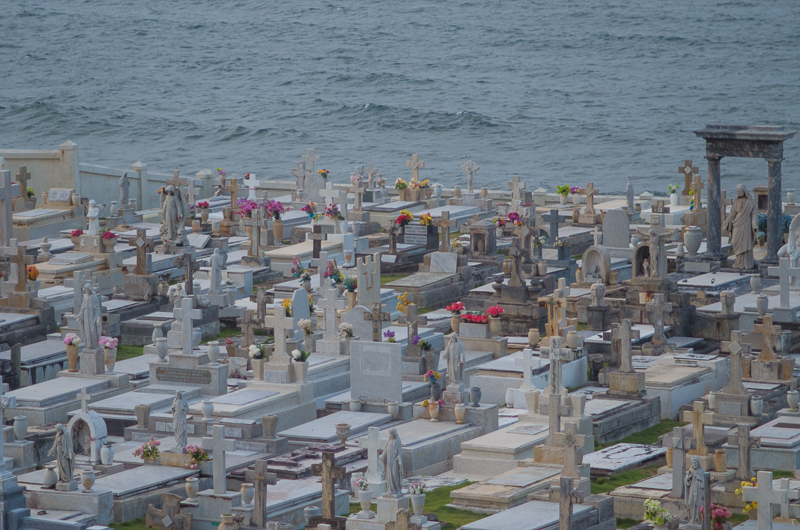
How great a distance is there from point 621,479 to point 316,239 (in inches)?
485

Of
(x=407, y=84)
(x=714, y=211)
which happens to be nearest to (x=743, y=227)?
(x=714, y=211)

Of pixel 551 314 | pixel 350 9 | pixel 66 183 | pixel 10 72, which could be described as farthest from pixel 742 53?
pixel 551 314

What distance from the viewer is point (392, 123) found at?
241 ft

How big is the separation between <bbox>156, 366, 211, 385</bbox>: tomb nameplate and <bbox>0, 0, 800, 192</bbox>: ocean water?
38789 mm

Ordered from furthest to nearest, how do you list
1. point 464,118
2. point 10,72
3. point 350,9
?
1. point 350,9
2. point 10,72
3. point 464,118

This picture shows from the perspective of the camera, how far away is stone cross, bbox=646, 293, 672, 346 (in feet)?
72.0

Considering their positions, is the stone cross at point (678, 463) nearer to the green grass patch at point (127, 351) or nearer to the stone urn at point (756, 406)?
the stone urn at point (756, 406)

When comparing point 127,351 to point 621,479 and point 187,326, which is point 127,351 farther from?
point 621,479

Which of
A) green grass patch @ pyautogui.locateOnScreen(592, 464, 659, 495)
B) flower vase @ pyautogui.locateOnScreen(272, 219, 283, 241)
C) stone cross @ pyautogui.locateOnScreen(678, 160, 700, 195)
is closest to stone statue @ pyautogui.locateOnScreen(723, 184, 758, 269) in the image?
stone cross @ pyautogui.locateOnScreen(678, 160, 700, 195)

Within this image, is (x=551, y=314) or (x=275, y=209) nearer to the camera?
(x=551, y=314)

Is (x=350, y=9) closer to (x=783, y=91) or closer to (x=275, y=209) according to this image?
(x=783, y=91)

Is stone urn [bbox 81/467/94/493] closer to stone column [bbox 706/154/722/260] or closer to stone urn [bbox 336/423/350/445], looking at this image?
stone urn [bbox 336/423/350/445]

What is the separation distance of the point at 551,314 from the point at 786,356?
10.6 ft

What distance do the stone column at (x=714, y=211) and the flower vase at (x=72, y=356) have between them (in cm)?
1206
